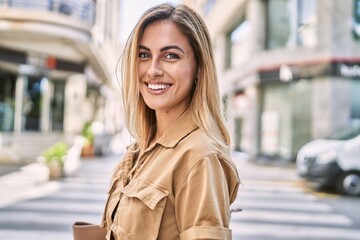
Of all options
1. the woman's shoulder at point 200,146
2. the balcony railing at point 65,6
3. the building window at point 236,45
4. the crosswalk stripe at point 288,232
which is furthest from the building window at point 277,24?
the woman's shoulder at point 200,146

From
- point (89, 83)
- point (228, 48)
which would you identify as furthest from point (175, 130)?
point (228, 48)

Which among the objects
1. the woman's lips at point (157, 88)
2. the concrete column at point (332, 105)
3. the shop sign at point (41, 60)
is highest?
the shop sign at point (41, 60)

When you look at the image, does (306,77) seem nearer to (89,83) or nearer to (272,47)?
(272,47)

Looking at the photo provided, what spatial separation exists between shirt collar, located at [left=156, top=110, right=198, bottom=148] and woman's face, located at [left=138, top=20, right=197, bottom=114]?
10cm

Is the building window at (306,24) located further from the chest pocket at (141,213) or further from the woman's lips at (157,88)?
the chest pocket at (141,213)

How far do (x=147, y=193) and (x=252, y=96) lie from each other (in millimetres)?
17488

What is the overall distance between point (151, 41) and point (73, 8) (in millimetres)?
16067

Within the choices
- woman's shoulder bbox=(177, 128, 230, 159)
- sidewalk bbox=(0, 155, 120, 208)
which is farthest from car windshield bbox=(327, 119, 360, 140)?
woman's shoulder bbox=(177, 128, 230, 159)

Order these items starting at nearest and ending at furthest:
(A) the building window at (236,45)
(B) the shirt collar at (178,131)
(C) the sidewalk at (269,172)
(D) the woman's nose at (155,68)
Result: (B) the shirt collar at (178,131) < (D) the woman's nose at (155,68) < (C) the sidewalk at (269,172) < (A) the building window at (236,45)

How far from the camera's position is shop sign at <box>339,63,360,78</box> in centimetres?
1551

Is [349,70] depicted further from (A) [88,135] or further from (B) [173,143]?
(B) [173,143]

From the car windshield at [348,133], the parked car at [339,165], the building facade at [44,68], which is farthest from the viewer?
the building facade at [44,68]

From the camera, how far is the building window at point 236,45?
73.7 feet

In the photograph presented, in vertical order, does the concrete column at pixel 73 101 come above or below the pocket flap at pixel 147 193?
above
